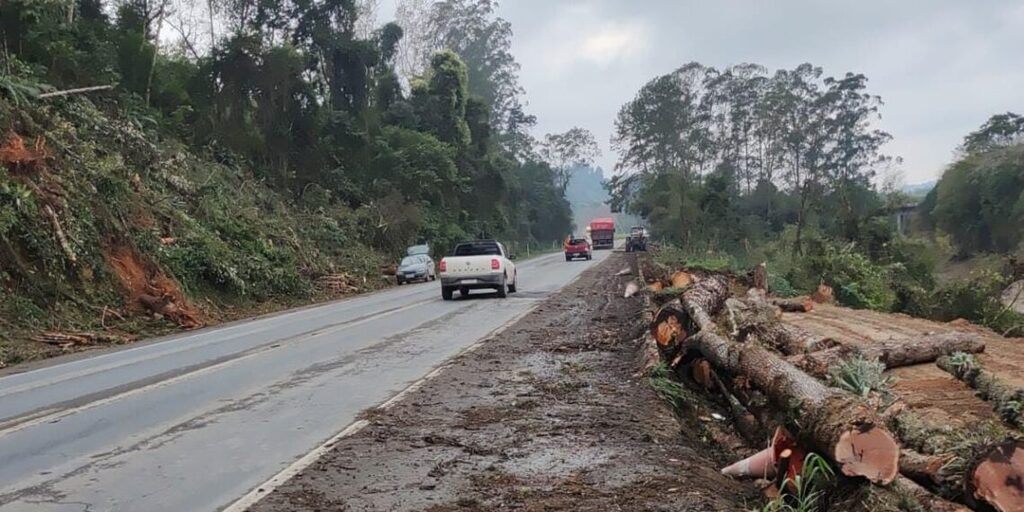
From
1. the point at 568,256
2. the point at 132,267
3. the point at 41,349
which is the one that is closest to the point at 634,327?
the point at 41,349

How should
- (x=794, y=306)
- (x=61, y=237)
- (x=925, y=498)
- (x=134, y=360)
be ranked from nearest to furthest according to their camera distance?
(x=925, y=498), (x=134, y=360), (x=794, y=306), (x=61, y=237)

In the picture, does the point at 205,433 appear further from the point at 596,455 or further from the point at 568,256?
the point at 568,256

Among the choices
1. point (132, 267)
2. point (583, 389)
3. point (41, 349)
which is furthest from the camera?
point (132, 267)

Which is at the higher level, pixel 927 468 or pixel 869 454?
pixel 869 454

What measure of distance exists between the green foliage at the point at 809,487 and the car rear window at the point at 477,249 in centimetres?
1893

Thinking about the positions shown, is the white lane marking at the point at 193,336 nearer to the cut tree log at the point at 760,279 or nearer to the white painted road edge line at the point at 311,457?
the white painted road edge line at the point at 311,457

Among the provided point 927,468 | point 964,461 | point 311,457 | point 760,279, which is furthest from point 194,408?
point 760,279

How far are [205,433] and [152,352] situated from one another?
8006mm

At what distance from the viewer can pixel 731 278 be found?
23.9 metres

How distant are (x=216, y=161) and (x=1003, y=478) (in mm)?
36690

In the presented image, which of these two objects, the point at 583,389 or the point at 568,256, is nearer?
the point at 583,389

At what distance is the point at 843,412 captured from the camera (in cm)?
542

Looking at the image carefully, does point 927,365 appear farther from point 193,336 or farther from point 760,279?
point 193,336

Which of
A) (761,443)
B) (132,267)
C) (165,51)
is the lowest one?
(761,443)
